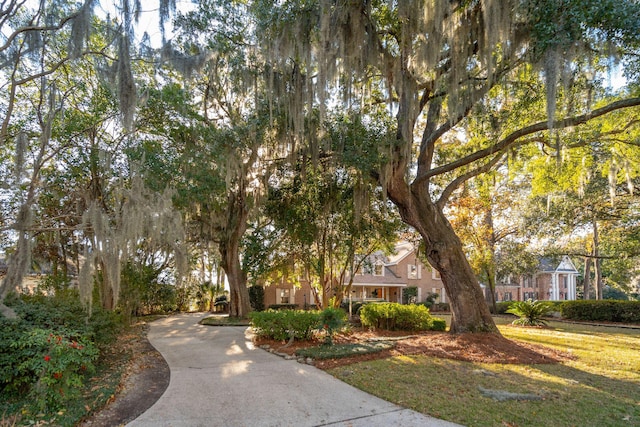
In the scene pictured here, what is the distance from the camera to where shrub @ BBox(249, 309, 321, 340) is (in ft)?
29.3

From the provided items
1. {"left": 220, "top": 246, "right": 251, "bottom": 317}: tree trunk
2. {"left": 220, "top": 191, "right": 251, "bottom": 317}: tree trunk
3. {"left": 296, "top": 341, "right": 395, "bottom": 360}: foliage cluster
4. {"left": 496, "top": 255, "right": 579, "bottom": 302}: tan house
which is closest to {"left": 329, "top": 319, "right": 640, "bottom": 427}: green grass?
{"left": 296, "top": 341, "right": 395, "bottom": 360}: foliage cluster

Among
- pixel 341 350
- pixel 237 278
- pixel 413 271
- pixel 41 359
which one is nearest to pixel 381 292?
pixel 413 271

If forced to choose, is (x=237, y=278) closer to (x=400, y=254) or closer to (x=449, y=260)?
(x=449, y=260)

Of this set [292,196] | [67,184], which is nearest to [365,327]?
[292,196]

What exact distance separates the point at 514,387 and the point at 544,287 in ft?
110

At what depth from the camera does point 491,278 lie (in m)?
19.1

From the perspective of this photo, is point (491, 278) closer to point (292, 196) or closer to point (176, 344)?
point (292, 196)

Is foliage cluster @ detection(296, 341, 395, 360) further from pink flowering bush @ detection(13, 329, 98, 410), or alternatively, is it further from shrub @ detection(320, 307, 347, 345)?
pink flowering bush @ detection(13, 329, 98, 410)

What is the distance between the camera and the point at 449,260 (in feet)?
30.8

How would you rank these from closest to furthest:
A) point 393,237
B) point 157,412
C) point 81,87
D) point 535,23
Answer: point 157,412
point 535,23
point 81,87
point 393,237

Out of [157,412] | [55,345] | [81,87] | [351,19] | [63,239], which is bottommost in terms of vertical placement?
[157,412]

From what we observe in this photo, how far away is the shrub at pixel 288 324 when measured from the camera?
892 cm

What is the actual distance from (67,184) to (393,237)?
1060 centimetres

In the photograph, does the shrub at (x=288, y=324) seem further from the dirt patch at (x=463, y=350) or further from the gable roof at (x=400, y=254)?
the gable roof at (x=400, y=254)
